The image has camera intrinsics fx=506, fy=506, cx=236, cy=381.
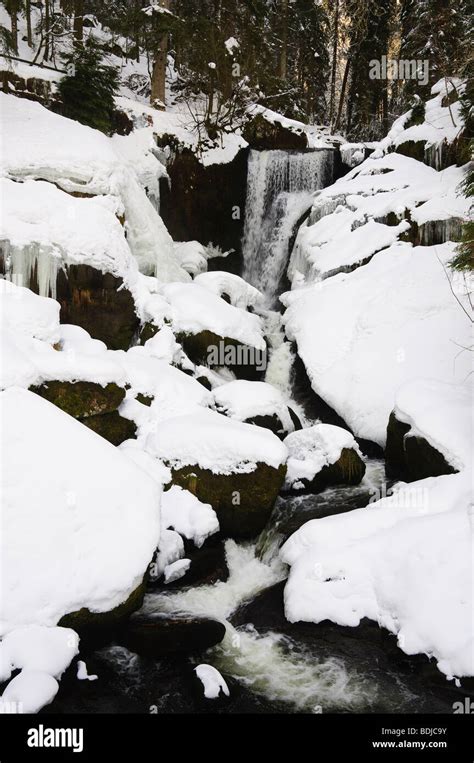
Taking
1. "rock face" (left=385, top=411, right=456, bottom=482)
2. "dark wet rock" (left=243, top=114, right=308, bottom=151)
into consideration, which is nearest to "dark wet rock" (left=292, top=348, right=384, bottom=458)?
"rock face" (left=385, top=411, right=456, bottom=482)

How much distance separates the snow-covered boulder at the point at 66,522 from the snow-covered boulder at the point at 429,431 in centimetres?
413

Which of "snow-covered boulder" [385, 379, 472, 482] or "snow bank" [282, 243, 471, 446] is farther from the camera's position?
"snow bank" [282, 243, 471, 446]

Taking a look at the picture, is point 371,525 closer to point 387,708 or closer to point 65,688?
point 387,708

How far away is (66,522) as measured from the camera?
4.97 metres

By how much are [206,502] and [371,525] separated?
2245 mm

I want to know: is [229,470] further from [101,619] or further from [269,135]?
[269,135]

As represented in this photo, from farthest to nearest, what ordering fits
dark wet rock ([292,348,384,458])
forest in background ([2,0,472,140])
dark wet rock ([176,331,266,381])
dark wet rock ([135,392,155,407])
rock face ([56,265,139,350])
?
forest in background ([2,0,472,140]) → dark wet rock ([176,331,266,381]) → rock face ([56,265,139,350]) → dark wet rock ([292,348,384,458]) → dark wet rock ([135,392,155,407])

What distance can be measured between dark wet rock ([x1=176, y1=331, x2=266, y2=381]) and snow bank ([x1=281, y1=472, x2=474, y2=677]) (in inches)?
198

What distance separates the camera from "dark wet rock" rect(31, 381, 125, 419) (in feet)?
23.3

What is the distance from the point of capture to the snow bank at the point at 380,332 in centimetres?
1006

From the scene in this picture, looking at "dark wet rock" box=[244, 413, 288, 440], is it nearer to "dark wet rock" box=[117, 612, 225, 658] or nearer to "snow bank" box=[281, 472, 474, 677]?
"snow bank" box=[281, 472, 474, 677]

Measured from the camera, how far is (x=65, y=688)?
14.7 ft

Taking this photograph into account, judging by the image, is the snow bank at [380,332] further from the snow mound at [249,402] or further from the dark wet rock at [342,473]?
the snow mound at [249,402]

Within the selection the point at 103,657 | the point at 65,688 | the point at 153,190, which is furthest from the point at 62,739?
the point at 153,190
